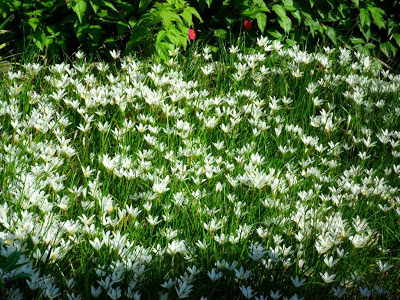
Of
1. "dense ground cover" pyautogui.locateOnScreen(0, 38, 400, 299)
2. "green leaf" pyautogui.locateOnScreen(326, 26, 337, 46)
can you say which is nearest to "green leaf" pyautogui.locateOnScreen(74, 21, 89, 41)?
"dense ground cover" pyautogui.locateOnScreen(0, 38, 400, 299)

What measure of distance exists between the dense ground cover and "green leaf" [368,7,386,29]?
0.59 metres

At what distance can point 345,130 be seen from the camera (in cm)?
415

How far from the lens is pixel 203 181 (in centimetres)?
328

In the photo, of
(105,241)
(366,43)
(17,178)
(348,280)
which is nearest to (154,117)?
(17,178)

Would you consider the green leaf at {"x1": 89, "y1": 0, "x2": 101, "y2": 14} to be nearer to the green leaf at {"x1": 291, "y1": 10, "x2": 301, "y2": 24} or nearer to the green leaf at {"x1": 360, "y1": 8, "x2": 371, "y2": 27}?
the green leaf at {"x1": 291, "y1": 10, "x2": 301, "y2": 24}

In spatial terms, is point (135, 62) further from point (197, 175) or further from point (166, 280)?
point (166, 280)

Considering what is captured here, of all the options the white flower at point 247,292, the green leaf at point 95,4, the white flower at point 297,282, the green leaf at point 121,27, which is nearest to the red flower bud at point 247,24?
the green leaf at point 121,27

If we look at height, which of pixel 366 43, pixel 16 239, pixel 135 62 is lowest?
pixel 366 43

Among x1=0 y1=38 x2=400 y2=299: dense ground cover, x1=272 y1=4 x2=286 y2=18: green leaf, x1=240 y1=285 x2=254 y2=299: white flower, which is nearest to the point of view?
x1=240 y1=285 x2=254 y2=299: white flower

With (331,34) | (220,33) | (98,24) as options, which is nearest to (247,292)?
(220,33)

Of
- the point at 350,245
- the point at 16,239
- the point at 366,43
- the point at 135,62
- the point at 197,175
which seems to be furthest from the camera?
the point at 366,43

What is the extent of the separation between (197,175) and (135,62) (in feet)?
6.15

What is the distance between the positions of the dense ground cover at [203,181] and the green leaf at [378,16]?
0.59m

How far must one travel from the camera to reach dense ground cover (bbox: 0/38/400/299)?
8.32ft
